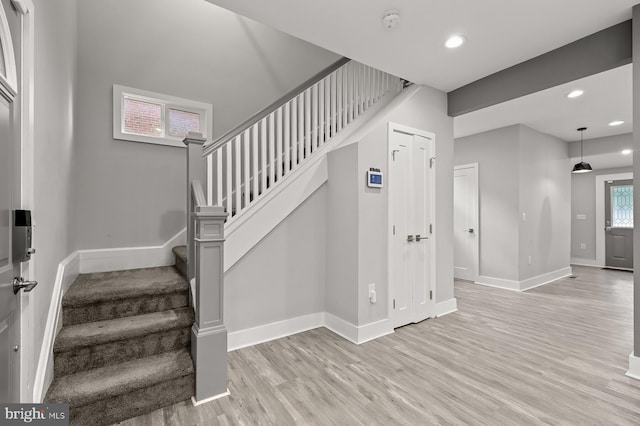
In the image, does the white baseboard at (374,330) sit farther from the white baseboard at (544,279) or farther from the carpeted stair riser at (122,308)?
the white baseboard at (544,279)

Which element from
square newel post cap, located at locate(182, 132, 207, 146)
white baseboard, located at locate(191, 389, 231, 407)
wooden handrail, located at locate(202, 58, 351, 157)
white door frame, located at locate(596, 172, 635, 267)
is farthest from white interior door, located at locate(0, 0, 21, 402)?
white door frame, located at locate(596, 172, 635, 267)

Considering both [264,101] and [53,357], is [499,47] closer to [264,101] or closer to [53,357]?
[264,101]

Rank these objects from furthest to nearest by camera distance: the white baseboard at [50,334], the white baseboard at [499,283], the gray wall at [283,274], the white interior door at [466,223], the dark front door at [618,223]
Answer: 1. the dark front door at [618,223]
2. the white interior door at [466,223]
3. the white baseboard at [499,283]
4. the gray wall at [283,274]
5. the white baseboard at [50,334]

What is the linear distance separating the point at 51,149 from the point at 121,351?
1.53m

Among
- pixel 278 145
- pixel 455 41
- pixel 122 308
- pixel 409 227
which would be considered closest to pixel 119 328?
pixel 122 308

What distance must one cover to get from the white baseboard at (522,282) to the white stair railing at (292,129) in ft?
12.6

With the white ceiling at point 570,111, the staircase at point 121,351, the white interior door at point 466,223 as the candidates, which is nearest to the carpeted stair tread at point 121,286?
the staircase at point 121,351

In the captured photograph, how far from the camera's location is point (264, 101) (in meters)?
4.38

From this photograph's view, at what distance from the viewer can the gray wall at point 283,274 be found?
2922 millimetres

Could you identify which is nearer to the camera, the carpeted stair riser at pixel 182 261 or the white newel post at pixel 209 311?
the white newel post at pixel 209 311

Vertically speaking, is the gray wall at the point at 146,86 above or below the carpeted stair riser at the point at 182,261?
above

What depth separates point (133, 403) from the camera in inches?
74.5

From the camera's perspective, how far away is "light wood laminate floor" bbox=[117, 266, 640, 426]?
1919mm

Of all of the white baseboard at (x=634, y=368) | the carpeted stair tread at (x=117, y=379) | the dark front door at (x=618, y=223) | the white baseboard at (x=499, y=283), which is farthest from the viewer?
the dark front door at (x=618, y=223)
